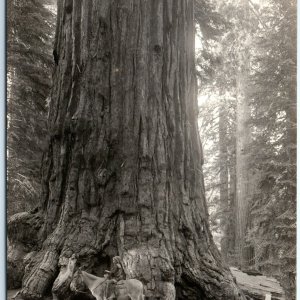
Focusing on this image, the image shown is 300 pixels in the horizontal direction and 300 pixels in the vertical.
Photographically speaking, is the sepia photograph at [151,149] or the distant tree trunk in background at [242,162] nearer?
the sepia photograph at [151,149]

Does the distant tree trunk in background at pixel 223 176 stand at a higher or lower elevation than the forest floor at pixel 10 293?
higher

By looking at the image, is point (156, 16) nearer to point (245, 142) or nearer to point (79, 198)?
point (245, 142)

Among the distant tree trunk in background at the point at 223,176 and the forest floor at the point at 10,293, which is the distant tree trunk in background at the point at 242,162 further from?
the forest floor at the point at 10,293

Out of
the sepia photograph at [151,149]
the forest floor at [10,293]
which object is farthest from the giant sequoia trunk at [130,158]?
the forest floor at [10,293]

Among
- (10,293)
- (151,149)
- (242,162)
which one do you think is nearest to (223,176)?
(242,162)

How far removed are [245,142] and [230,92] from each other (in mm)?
251

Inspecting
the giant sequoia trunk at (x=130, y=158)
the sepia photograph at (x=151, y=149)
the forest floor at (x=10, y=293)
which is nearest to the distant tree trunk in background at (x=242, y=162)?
the sepia photograph at (x=151, y=149)

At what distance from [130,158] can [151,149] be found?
10cm

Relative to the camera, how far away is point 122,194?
1.68 metres

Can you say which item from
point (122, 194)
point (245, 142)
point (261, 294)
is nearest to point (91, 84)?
point (122, 194)

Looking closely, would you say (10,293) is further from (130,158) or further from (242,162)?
(242,162)

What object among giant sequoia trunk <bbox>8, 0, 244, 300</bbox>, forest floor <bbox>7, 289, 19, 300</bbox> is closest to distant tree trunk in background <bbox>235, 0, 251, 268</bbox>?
giant sequoia trunk <bbox>8, 0, 244, 300</bbox>

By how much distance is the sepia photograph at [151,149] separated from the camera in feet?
5.50

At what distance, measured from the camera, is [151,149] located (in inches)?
66.9
